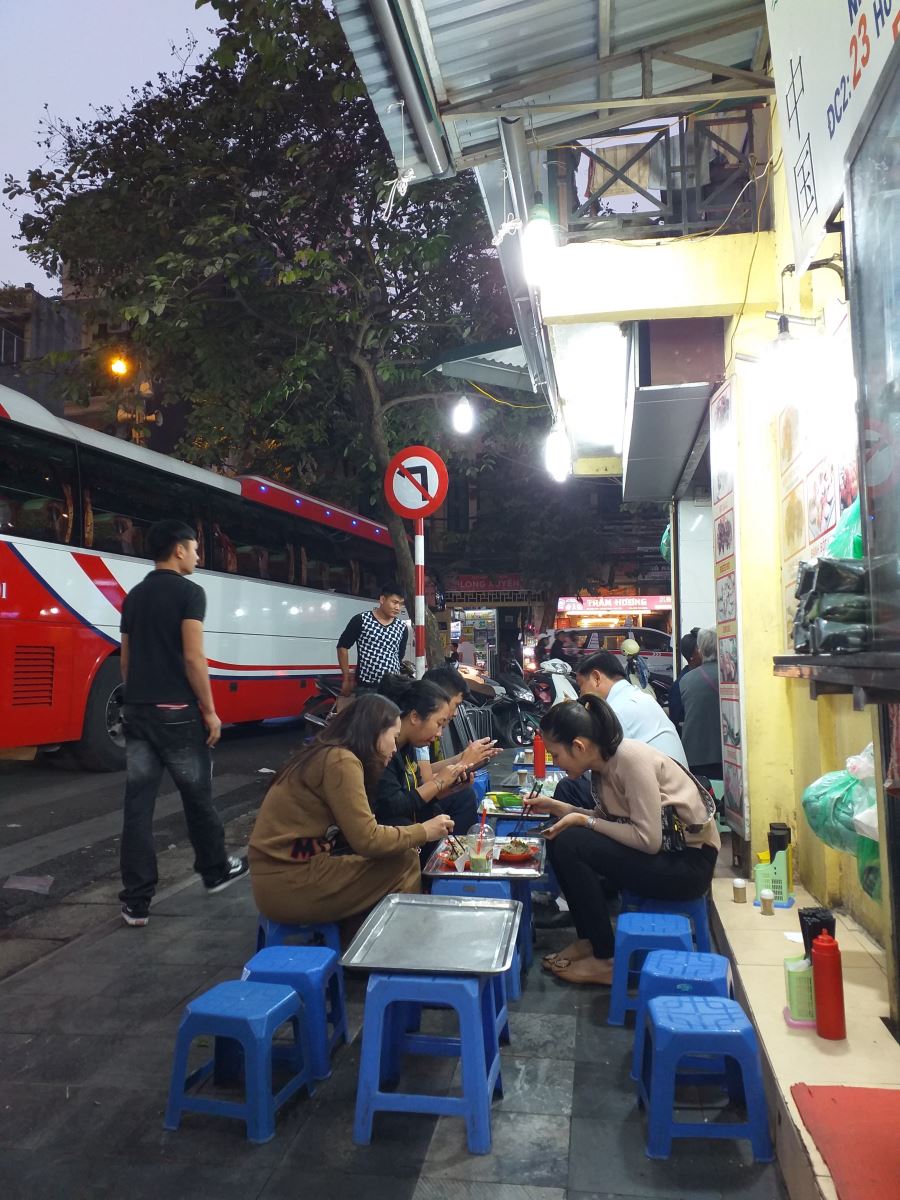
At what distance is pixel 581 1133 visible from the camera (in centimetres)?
272

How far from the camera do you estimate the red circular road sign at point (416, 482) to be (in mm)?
7164

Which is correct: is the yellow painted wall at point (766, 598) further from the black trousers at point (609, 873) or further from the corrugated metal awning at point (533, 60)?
the black trousers at point (609, 873)

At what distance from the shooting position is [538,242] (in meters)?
5.09

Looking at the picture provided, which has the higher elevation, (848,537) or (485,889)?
(848,537)

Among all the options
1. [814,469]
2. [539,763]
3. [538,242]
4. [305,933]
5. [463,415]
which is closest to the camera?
[305,933]

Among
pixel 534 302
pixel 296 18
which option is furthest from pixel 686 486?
pixel 296 18

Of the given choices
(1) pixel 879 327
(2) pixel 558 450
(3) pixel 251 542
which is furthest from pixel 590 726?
(3) pixel 251 542

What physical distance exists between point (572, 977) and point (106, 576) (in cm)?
702

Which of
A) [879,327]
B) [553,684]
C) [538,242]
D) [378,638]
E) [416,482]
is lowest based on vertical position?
[553,684]

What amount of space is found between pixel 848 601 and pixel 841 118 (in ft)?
4.14

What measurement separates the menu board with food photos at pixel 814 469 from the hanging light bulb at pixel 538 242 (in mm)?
1619

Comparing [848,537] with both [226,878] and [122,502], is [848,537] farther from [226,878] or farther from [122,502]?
[122,502]

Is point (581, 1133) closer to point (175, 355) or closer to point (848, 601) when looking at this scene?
point (848, 601)

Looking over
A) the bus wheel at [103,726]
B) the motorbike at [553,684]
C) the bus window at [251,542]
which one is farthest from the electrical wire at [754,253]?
the bus window at [251,542]
